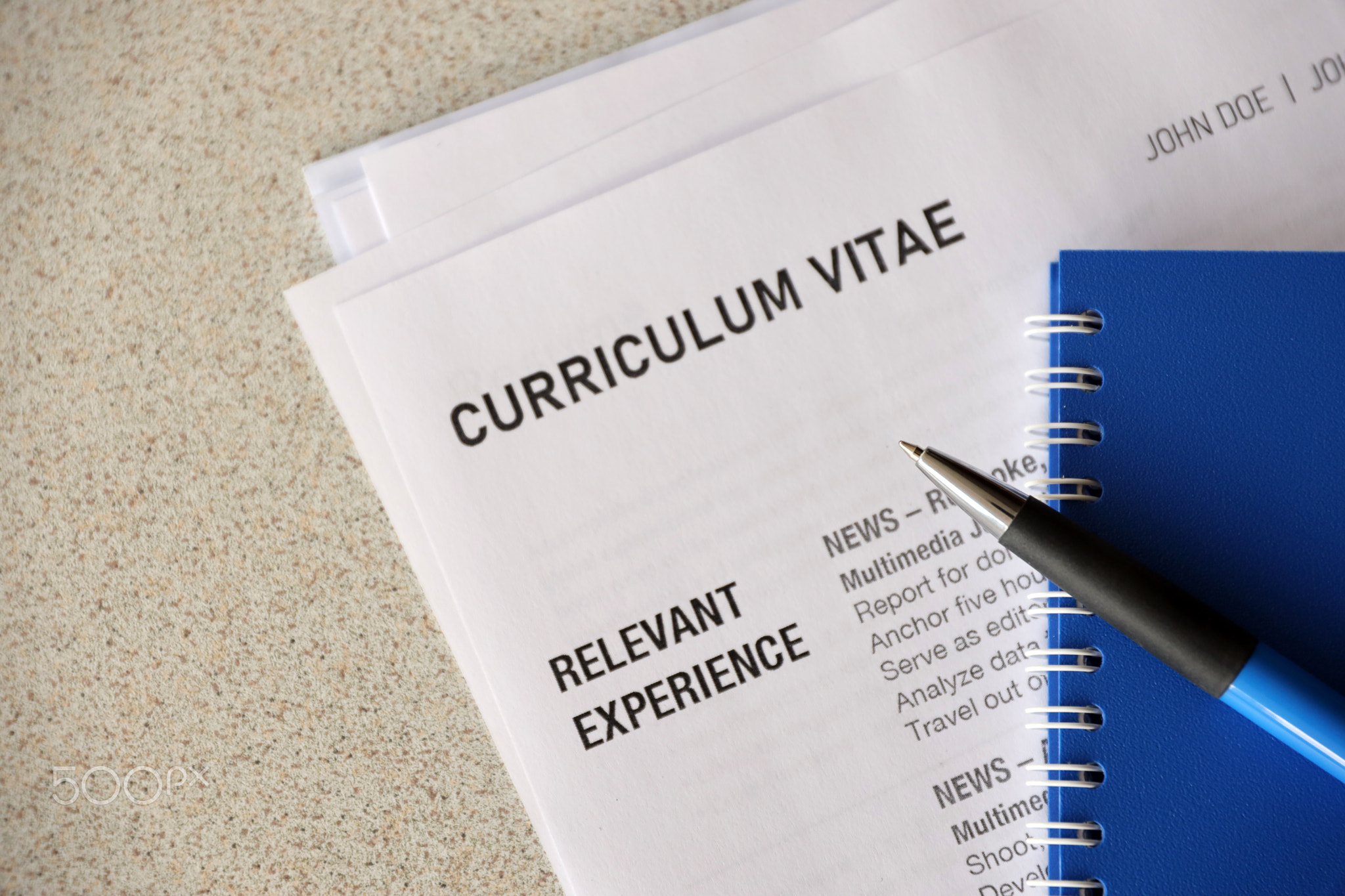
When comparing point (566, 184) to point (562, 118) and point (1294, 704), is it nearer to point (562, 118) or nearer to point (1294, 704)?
point (562, 118)

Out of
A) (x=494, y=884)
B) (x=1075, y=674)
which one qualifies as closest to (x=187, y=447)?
(x=494, y=884)

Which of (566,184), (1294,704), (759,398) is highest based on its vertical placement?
(566,184)

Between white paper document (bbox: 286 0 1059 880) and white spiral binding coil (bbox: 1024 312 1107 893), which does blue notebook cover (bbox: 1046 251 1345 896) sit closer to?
white spiral binding coil (bbox: 1024 312 1107 893)

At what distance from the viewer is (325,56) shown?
1.23 feet

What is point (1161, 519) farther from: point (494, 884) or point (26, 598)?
point (26, 598)

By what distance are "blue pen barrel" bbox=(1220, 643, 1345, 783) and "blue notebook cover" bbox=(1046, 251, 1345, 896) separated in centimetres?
2

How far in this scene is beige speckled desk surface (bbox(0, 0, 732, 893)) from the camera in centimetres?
37

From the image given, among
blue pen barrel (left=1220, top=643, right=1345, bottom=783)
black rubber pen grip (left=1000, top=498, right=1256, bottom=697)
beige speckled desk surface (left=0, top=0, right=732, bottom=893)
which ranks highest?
beige speckled desk surface (left=0, top=0, right=732, bottom=893)

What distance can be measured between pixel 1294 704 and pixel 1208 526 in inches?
2.9

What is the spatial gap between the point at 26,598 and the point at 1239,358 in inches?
21.5

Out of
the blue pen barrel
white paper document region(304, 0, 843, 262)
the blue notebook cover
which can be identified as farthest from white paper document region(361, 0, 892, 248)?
the blue pen barrel

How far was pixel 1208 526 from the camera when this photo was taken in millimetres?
336

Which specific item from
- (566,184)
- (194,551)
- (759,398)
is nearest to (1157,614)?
(759,398)

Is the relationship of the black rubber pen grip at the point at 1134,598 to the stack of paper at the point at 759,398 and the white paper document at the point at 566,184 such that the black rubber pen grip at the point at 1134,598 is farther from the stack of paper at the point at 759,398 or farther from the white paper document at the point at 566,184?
the white paper document at the point at 566,184
